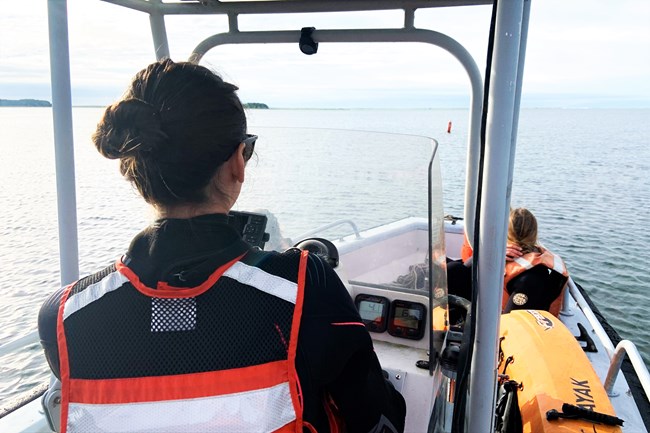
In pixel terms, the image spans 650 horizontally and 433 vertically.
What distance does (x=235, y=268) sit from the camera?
0.94 metres

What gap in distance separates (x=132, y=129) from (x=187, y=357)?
429 millimetres

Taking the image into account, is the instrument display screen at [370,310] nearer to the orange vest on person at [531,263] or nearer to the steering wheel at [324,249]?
the steering wheel at [324,249]

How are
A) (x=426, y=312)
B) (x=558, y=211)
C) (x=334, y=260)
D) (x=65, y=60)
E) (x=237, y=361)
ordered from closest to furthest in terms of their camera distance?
(x=237, y=361), (x=65, y=60), (x=334, y=260), (x=426, y=312), (x=558, y=211)

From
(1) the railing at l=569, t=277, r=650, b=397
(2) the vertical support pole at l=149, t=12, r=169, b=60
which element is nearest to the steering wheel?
(2) the vertical support pole at l=149, t=12, r=169, b=60

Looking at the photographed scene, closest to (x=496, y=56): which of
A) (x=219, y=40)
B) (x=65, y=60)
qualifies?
(x=65, y=60)

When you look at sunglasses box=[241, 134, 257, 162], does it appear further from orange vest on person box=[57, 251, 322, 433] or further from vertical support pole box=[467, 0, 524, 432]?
vertical support pole box=[467, 0, 524, 432]

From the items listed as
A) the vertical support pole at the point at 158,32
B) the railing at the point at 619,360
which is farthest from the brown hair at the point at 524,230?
the vertical support pole at the point at 158,32

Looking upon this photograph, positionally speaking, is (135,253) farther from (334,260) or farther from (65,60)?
(334,260)

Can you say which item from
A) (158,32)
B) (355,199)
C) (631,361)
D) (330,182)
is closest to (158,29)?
(158,32)

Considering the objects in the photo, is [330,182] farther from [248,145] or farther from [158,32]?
[248,145]

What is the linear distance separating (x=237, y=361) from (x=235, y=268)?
168 mm

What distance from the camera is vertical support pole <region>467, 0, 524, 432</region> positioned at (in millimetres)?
1310

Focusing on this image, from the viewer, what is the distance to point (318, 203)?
8.00 feet

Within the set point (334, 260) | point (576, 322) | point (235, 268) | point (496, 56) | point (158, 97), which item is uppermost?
point (496, 56)
